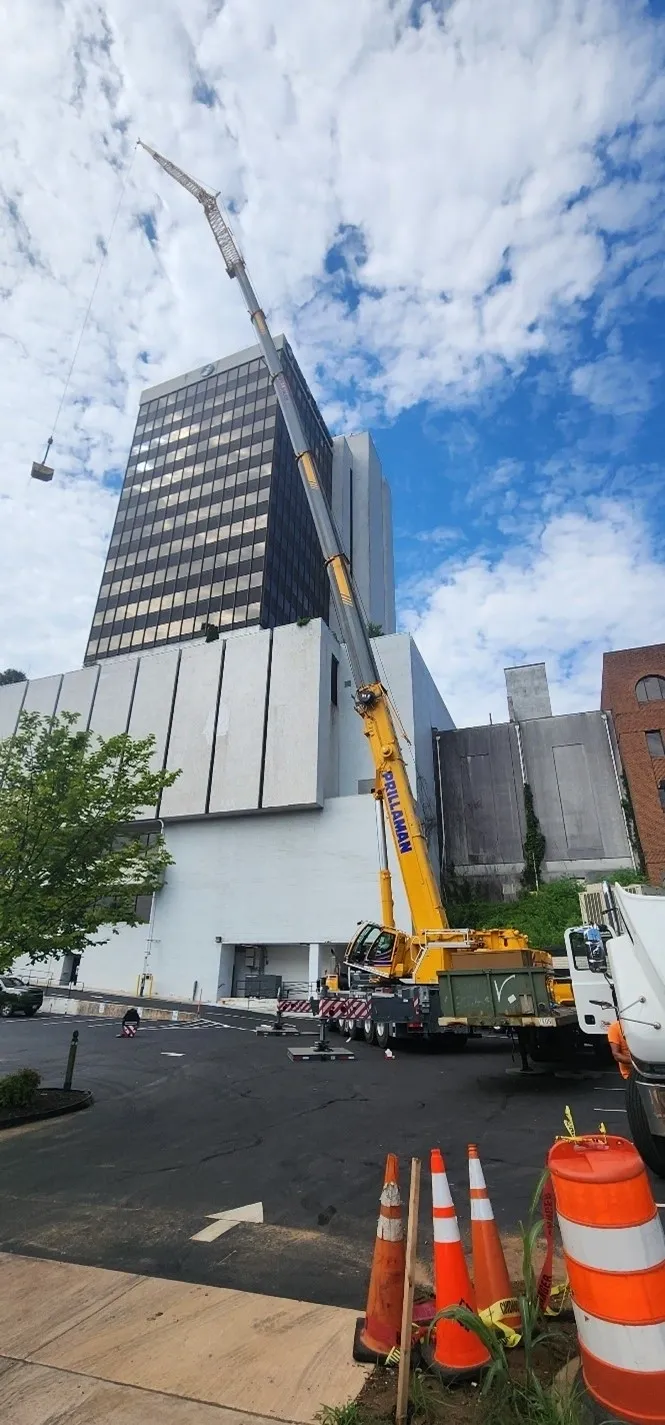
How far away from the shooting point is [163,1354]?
347cm

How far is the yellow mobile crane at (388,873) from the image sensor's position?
14766 millimetres

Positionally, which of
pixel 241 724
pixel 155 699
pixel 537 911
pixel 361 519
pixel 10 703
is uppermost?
pixel 361 519

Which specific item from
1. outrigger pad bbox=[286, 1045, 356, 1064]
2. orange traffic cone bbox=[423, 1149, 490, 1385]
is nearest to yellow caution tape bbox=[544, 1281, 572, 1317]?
orange traffic cone bbox=[423, 1149, 490, 1385]

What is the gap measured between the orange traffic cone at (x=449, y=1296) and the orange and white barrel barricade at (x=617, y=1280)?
1.87 ft

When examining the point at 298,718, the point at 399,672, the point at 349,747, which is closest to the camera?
the point at 298,718

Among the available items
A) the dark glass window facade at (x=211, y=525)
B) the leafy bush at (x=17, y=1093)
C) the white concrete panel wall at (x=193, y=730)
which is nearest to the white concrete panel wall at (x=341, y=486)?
the dark glass window facade at (x=211, y=525)

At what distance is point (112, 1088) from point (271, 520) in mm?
57565

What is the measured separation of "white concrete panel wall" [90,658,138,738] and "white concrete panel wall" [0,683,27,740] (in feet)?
26.0

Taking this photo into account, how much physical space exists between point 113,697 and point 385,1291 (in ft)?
144

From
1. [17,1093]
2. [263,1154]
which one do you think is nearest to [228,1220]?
[263,1154]

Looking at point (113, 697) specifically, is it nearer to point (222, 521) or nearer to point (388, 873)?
point (222, 521)

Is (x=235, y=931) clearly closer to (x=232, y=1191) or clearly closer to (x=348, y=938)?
(x=348, y=938)

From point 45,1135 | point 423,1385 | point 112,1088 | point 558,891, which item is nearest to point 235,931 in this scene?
point 558,891

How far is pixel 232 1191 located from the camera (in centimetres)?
625
